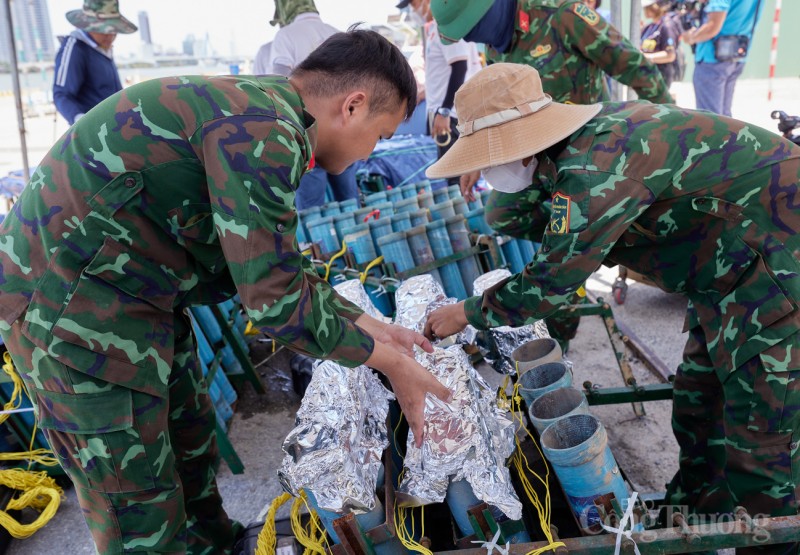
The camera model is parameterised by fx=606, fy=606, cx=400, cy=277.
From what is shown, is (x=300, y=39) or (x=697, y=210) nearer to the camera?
(x=697, y=210)

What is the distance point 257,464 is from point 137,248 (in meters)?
1.97

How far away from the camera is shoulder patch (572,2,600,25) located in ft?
11.1

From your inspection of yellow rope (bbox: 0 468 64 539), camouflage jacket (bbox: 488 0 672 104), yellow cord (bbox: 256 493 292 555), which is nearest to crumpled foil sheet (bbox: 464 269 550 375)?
yellow cord (bbox: 256 493 292 555)

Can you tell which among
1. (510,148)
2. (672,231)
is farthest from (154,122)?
(672,231)

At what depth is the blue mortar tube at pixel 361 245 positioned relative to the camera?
3.67 m

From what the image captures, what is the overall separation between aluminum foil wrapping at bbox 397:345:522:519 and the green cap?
2.31 meters

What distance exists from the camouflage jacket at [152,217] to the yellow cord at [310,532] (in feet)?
2.15

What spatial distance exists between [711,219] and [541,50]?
197 centimetres

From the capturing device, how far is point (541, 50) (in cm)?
348

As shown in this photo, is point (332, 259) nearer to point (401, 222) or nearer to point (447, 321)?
point (401, 222)

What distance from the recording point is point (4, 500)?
279cm

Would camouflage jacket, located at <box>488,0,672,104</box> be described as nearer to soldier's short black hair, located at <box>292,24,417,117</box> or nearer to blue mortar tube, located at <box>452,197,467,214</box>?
blue mortar tube, located at <box>452,197,467,214</box>

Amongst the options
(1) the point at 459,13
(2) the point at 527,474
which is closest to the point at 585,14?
(1) the point at 459,13

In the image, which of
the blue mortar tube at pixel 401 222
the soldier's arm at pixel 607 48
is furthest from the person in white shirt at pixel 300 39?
the soldier's arm at pixel 607 48
